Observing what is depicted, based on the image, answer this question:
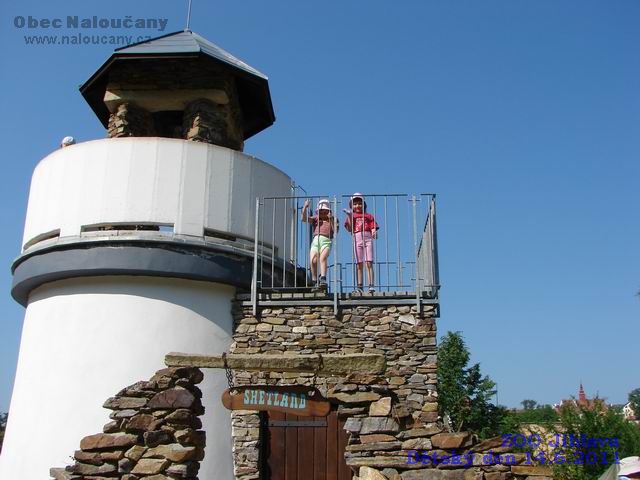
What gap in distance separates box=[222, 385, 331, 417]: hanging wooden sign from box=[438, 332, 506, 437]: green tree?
1060 cm

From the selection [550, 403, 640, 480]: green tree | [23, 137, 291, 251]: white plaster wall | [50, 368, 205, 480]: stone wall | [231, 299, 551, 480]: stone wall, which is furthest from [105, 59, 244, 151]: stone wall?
[550, 403, 640, 480]: green tree

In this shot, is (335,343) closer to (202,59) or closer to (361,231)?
(361,231)

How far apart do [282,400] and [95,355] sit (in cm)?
355

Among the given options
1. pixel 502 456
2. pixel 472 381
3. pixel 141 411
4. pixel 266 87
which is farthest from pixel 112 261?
pixel 472 381

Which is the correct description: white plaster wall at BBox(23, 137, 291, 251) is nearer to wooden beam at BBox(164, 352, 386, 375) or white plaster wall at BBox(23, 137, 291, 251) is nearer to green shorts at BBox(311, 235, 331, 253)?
green shorts at BBox(311, 235, 331, 253)

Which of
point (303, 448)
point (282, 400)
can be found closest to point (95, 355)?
point (303, 448)

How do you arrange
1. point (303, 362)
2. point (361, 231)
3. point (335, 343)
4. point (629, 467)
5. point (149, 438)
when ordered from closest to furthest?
point (629, 467) → point (149, 438) → point (303, 362) → point (335, 343) → point (361, 231)

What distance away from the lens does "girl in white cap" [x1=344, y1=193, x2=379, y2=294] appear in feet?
30.3

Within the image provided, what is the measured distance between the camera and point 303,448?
864 cm

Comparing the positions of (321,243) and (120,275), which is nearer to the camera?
(120,275)

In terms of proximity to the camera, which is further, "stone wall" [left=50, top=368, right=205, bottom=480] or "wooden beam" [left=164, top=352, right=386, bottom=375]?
"wooden beam" [left=164, top=352, right=386, bottom=375]

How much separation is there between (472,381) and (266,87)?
31.7 ft

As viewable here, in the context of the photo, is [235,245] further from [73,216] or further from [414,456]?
[414,456]

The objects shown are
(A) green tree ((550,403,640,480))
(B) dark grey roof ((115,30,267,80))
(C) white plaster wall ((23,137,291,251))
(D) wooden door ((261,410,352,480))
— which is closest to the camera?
(D) wooden door ((261,410,352,480))
